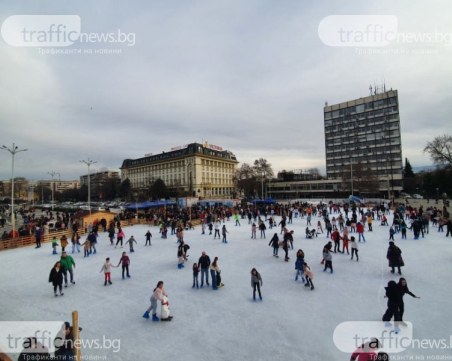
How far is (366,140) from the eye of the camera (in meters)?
83.4

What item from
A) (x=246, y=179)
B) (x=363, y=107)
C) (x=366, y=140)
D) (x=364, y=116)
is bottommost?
(x=246, y=179)

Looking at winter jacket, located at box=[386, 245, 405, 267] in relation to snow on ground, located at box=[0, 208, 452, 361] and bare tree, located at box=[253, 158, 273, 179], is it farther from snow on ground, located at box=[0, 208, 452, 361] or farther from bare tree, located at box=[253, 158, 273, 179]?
bare tree, located at box=[253, 158, 273, 179]

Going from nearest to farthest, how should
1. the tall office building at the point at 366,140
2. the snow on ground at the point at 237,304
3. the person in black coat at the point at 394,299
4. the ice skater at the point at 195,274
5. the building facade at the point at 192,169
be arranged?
the snow on ground at the point at 237,304 < the person in black coat at the point at 394,299 < the ice skater at the point at 195,274 < the tall office building at the point at 366,140 < the building facade at the point at 192,169

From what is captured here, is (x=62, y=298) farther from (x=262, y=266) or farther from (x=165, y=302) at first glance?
(x=262, y=266)

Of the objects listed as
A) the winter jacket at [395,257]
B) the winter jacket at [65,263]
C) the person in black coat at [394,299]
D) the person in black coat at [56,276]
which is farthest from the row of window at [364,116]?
the person in black coat at [56,276]

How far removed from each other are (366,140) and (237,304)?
294 ft

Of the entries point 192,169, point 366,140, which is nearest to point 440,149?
point 366,140

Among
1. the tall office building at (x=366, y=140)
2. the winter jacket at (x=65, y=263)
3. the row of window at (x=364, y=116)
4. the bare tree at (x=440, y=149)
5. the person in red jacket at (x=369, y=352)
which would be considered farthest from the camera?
the row of window at (x=364, y=116)

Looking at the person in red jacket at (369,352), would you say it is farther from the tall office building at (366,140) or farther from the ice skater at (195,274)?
the tall office building at (366,140)

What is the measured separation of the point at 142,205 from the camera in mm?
33250

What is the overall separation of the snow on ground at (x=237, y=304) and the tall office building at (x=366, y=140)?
200 feet

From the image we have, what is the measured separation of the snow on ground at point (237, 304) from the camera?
6072 mm

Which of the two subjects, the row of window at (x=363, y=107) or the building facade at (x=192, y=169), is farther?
the building facade at (x=192, y=169)

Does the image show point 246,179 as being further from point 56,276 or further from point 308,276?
point 56,276
